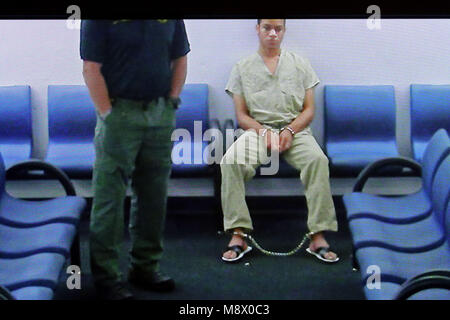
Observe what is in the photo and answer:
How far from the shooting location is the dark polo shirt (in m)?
1.70

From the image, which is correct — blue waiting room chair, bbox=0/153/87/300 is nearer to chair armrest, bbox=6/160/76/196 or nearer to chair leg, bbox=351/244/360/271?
chair armrest, bbox=6/160/76/196

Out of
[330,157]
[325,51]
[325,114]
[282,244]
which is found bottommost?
[282,244]

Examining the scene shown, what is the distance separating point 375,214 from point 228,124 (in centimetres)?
58

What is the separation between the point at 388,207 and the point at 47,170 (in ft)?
3.67

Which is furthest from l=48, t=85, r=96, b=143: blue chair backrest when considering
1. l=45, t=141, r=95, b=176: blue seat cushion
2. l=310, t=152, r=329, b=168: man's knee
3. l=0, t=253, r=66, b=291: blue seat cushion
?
l=310, t=152, r=329, b=168: man's knee

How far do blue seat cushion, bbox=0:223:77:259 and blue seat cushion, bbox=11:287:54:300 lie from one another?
8.3 inches

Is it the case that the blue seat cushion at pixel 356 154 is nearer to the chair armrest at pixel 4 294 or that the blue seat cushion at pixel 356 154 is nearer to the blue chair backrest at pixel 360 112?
the blue chair backrest at pixel 360 112

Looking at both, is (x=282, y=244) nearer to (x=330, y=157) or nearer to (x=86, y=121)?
(x=330, y=157)

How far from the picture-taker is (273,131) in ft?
7.38

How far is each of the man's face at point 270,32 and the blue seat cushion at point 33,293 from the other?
90cm

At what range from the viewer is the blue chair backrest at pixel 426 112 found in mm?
2047

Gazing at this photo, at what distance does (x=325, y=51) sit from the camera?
2174 mm
